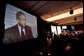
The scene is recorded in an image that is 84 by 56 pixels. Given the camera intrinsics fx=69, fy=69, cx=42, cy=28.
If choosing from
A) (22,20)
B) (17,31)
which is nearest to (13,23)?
(17,31)

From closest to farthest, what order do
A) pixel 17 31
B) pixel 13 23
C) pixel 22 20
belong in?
pixel 13 23 → pixel 17 31 → pixel 22 20

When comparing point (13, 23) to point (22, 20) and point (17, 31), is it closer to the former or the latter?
point (17, 31)

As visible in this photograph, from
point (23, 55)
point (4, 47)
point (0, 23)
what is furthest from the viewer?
point (23, 55)

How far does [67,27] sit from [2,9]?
10209mm

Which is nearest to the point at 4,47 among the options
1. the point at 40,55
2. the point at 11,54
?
the point at 11,54

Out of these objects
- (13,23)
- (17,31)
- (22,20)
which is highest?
(22,20)

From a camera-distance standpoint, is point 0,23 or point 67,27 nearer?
point 0,23

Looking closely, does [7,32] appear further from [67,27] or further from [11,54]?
[67,27]

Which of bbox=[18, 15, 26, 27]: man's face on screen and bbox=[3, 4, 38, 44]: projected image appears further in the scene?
bbox=[18, 15, 26, 27]: man's face on screen

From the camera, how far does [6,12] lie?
1.65m

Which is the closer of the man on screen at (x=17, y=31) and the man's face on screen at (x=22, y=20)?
the man on screen at (x=17, y=31)

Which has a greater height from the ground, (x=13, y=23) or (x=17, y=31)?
(x=13, y=23)

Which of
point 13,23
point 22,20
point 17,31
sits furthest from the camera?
point 22,20

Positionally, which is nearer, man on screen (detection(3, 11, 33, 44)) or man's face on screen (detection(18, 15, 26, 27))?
man on screen (detection(3, 11, 33, 44))
